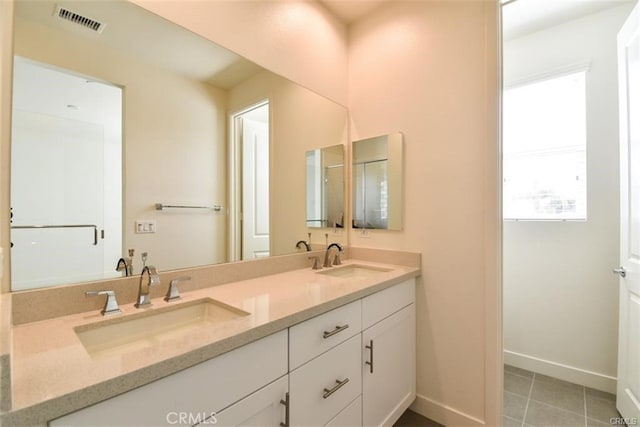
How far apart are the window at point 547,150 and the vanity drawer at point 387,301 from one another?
1250 millimetres

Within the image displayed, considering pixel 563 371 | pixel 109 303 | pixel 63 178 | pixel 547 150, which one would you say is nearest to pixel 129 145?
pixel 63 178

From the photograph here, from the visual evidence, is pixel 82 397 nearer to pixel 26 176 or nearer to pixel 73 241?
pixel 73 241

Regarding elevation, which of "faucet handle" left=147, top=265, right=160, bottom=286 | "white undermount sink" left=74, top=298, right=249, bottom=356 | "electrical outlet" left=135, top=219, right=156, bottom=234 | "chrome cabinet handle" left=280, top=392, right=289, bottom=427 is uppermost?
"electrical outlet" left=135, top=219, right=156, bottom=234

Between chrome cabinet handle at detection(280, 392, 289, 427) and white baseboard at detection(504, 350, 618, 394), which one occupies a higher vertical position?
chrome cabinet handle at detection(280, 392, 289, 427)

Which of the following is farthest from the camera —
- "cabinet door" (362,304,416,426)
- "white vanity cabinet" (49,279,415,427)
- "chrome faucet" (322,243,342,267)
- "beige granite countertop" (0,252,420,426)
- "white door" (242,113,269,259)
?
"chrome faucet" (322,243,342,267)

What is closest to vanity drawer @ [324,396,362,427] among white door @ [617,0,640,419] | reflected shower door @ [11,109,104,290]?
reflected shower door @ [11,109,104,290]

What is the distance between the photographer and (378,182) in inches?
82.0

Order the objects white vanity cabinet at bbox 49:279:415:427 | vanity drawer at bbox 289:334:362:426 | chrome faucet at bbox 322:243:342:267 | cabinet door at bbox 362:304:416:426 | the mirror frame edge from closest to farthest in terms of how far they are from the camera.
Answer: white vanity cabinet at bbox 49:279:415:427 < the mirror frame edge < vanity drawer at bbox 289:334:362:426 < cabinet door at bbox 362:304:416:426 < chrome faucet at bbox 322:243:342:267

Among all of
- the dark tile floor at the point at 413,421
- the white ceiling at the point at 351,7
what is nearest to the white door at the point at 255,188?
the white ceiling at the point at 351,7

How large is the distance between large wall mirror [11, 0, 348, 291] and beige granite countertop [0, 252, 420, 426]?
0.24 metres

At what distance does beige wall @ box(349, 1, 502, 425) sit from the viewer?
63.5 inches

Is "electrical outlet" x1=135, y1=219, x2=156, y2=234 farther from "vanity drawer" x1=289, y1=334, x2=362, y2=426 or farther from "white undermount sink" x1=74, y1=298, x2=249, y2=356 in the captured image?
"vanity drawer" x1=289, y1=334, x2=362, y2=426

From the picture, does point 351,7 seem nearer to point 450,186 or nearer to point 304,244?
point 450,186

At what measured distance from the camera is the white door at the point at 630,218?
1554 millimetres
